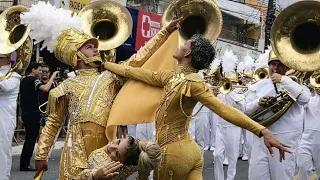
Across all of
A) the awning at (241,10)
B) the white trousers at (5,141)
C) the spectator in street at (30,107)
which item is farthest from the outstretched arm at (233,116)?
the awning at (241,10)

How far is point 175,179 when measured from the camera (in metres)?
4.47

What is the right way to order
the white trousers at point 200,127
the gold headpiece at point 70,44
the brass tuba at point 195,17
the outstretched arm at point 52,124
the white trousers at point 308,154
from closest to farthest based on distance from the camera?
the outstretched arm at point 52,124, the gold headpiece at point 70,44, the brass tuba at point 195,17, the white trousers at point 308,154, the white trousers at point 200,127

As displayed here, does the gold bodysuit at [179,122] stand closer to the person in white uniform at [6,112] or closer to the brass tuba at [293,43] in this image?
the brass tuba at [293,43]

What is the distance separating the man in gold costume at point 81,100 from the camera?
4695mm

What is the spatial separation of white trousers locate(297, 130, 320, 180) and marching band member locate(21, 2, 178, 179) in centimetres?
412

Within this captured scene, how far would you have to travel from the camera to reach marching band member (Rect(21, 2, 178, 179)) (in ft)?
15.4

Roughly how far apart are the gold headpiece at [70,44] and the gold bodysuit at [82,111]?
0.51 feet

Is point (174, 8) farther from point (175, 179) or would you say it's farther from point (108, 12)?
point (175, 179)

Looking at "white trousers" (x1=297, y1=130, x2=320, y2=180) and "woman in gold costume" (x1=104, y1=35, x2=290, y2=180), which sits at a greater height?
"woman in gold costume" (x1=104, y1=35, x2=290, y2=180)

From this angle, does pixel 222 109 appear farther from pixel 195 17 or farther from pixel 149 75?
pixel 195 17

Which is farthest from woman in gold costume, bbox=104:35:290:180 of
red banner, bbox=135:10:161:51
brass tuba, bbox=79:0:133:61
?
red banner, bbox=135:10:161:51

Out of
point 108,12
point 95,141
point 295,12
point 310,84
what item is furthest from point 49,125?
point 310,84

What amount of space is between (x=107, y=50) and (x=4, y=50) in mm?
2264

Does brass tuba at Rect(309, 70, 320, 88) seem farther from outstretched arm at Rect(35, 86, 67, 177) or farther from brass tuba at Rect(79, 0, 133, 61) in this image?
outstretched arm at Rect(35, 86, 67, 177)
